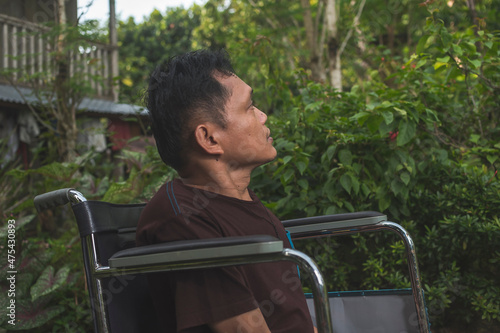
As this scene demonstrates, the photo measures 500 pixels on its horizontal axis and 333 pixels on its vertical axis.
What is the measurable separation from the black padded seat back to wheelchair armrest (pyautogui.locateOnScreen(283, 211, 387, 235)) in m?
0.52

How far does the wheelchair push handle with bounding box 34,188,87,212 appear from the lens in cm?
135

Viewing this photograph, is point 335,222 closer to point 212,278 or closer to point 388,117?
point 212,278

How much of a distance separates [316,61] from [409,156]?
21.5 ft

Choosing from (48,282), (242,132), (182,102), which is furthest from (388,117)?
(48,282)

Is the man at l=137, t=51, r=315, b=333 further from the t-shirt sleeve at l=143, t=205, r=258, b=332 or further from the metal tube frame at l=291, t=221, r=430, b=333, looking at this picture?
the metal tube frame at l=291, t=221, r=430, b=333

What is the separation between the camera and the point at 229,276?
1107 millimetres

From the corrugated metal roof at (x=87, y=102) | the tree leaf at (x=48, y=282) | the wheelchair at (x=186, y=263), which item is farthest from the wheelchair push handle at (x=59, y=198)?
the corrugated metal roof at (x=87, y=102)

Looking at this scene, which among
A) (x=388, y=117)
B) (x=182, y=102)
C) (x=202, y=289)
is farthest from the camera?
(x=388, y=117)

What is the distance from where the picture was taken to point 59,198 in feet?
4.55

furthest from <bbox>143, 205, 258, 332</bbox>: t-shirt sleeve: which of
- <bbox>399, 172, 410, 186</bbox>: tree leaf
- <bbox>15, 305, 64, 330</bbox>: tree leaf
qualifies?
<bbox>15, 305, 64, 330</bbox>: tree leaf

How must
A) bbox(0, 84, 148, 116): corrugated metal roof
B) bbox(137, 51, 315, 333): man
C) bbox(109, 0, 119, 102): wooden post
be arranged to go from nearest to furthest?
bbox(137, 51, 315, 333): man < bbox(0, 84, 148, 116): corrugated metal roof < bbox(109, 0, 119, 102): wooden post

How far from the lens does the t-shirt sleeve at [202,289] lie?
1.07m

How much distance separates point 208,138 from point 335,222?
1.69ft

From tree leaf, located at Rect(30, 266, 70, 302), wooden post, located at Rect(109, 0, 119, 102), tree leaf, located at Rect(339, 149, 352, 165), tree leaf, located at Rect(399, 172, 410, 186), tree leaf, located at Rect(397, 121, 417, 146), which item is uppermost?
wooden post, located at Rect(109, 0, 119, 102)
